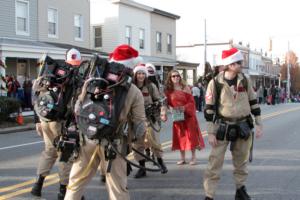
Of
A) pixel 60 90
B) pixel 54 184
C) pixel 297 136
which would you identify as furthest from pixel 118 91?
pixel 297 136

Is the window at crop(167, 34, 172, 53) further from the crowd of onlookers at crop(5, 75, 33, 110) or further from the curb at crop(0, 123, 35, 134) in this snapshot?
the curb at crop(0, 123, 35, 134)

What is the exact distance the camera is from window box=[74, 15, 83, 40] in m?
26.8

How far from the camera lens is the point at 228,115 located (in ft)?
18.6

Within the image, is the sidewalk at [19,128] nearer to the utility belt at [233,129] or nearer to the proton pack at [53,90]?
the proton pack at [53,90]

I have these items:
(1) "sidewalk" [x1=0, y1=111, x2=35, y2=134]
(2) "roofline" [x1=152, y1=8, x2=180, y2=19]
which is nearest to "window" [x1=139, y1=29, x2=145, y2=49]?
(2) "roofline" [x1=152, y1=8, x2=180, y2=19]

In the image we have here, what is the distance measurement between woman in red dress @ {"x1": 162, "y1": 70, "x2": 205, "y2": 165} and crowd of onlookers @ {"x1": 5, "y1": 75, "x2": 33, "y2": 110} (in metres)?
12.3

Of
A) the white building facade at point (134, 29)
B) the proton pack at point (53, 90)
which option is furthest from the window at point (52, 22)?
the proton pack at point (53, 90)

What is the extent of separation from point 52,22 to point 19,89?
18.0 ft

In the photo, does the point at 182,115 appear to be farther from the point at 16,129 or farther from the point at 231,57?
the point at 16,129

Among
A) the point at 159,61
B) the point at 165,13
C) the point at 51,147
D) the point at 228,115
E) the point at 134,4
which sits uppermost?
the point at 165,13

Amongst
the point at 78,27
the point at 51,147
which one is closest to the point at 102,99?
the point at 51,147

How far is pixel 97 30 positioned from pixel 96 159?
28.9 metres

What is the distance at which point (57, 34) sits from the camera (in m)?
25.0

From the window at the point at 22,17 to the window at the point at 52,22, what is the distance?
74.9 inches
